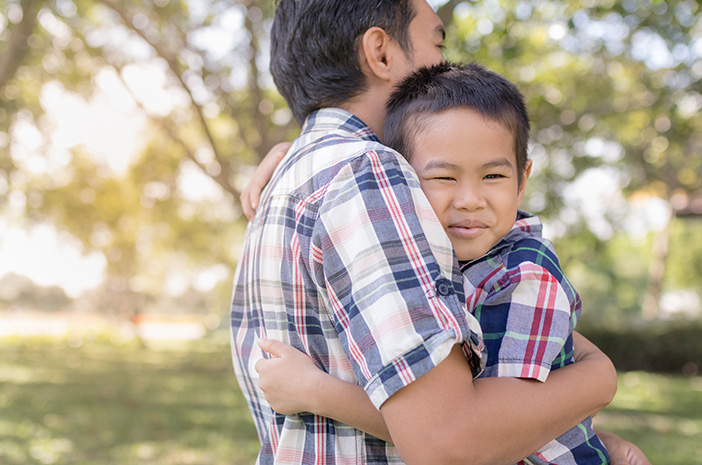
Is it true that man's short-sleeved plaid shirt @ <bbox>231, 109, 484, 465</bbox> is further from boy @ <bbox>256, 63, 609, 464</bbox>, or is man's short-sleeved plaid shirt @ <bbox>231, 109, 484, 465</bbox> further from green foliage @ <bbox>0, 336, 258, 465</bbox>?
green foliage @ <bbox>0, 336, 258, 465</bbox>

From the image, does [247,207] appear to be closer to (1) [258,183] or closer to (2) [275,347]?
(1) [258,183]

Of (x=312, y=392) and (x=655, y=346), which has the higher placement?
(x=312, y=392)

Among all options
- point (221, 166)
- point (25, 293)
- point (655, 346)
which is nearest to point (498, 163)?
point (221, 166)

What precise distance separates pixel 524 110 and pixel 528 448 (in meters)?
0.85

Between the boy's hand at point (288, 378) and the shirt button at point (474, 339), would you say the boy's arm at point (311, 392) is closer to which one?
the boy's hand at point (288, 378)

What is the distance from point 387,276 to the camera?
1.13 metres

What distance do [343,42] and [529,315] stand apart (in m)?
0.85

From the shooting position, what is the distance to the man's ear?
1636 mm

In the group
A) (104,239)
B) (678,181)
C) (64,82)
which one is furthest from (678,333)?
(104,239)

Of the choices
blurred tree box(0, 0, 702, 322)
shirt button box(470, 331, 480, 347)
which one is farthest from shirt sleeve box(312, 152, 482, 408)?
blurred tree box(0, 0, 702, 322)

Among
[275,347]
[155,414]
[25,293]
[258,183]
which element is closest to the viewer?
[275,347]

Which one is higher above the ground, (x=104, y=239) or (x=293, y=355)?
(x=104, y=239)

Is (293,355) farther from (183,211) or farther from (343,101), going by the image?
(183,211)

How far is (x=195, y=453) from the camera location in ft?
19.6
